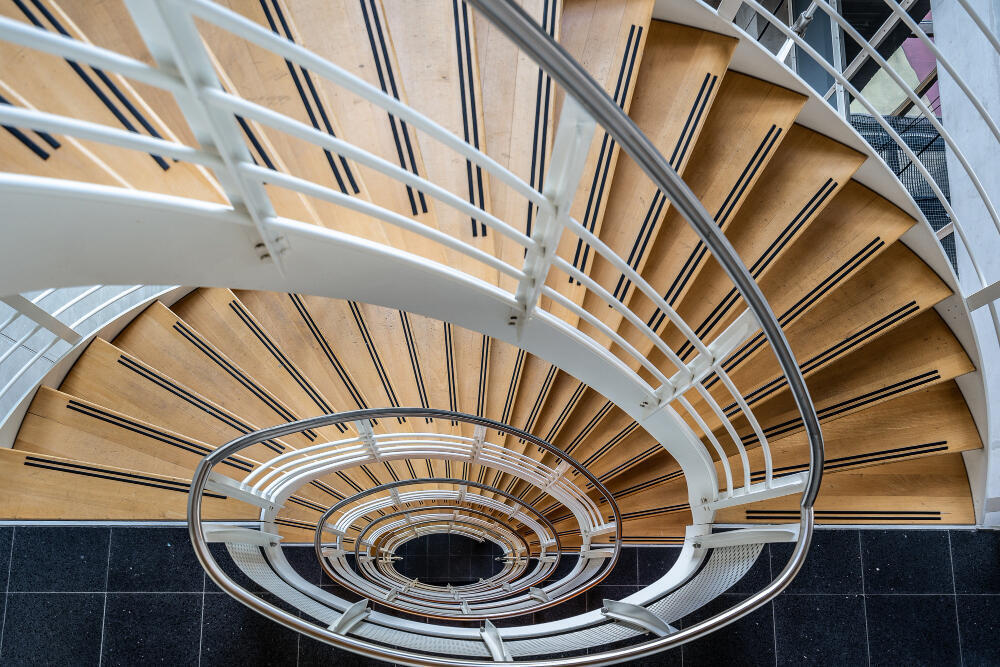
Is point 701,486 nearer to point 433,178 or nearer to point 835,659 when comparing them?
point 433,178

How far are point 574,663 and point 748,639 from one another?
8.36 feet

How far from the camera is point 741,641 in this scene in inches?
160

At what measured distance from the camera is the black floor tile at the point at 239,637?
3.79 m

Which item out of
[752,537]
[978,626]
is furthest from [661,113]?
[978,626]

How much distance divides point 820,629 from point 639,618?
100 inches

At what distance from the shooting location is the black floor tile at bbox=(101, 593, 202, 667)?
12.2ft

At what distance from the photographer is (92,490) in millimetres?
3189

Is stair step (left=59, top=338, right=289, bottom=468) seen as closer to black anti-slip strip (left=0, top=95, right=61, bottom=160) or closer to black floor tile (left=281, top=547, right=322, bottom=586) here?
black floor tile (left=281, top=547, right=322, bottom=586)

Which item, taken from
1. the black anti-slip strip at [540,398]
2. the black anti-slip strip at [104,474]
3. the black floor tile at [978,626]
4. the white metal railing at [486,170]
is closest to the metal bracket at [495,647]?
the white metal railing at [486,170]

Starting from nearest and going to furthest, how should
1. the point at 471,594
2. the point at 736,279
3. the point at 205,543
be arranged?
the point at 736,279 < the point at 205,543 < the point at 471,594

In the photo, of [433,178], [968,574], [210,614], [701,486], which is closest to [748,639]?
[968,574]

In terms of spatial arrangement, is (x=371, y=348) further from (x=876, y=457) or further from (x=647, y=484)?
(x=876, y=457)

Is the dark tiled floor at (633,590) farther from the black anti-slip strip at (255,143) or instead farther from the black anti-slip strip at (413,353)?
the black anti-slip strip at (255,143)

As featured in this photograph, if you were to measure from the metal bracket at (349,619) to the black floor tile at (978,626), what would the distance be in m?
3.85
